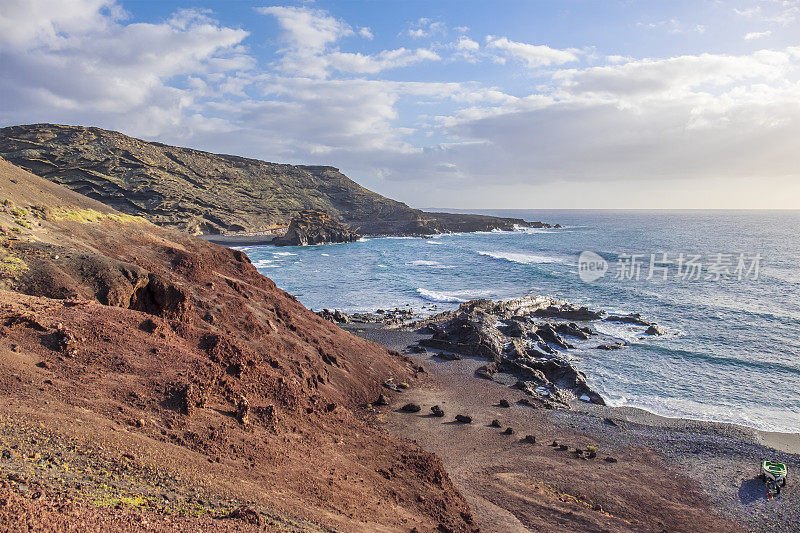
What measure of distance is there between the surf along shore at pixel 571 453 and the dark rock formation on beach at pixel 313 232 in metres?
85.4

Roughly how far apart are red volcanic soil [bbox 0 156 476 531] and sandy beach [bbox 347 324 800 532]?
2587mm

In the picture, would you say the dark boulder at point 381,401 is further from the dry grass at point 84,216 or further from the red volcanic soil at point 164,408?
the dry grass at point 84,216

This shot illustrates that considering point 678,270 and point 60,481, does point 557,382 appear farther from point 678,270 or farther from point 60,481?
point 678,270

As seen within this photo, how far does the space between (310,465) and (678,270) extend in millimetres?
81220

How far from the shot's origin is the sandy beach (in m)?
15.5

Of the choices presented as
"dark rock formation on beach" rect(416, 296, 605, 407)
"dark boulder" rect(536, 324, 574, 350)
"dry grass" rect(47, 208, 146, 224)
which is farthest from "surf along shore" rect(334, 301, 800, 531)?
"dry grass" rect(47, 208, 146, 224)

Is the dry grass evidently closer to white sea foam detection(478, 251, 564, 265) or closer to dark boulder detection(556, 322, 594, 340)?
dark boulder detection(556, 322, 594, 340)

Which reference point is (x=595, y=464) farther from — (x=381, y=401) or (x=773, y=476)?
(x=381, y=401)

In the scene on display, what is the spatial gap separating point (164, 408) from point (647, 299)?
56140 millimetres

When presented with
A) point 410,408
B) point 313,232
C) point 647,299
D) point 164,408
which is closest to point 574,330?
point 647,299

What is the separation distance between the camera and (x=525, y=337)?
37031 mm

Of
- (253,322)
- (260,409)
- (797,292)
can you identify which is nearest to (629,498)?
(260,409)

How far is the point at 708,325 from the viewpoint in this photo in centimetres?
4300

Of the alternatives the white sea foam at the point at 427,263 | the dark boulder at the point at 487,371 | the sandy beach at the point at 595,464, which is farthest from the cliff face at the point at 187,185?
the sandy beach at the point at 595,464
